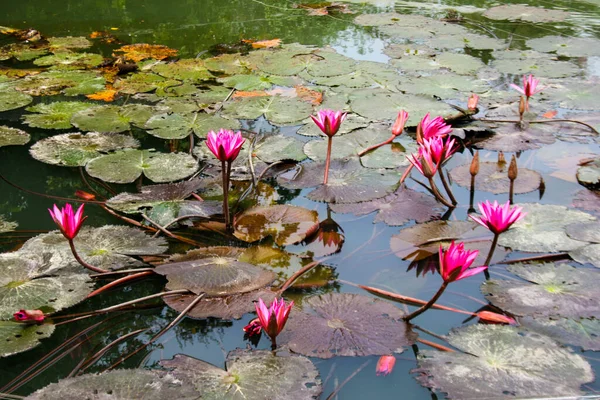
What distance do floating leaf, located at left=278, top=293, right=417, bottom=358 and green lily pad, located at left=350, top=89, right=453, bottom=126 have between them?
4.18ft

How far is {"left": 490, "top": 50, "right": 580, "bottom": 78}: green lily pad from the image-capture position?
316 centimetres

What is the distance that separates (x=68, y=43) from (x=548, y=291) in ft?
11.0

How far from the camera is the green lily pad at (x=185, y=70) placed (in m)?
3.19

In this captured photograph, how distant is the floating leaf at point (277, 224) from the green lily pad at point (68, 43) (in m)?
2.39

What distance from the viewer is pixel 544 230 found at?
176 cm

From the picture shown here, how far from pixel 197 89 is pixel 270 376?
2.09 meters

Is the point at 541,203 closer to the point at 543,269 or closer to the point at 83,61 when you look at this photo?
the point at 543,269

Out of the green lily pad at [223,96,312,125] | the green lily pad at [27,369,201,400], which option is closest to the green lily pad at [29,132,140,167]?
the green lily pad at [223,96,312,125]

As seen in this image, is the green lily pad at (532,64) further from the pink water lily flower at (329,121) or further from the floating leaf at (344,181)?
the pink water lily flower at (329,121)

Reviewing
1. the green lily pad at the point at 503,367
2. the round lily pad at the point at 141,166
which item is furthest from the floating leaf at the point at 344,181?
the green lily pad at the point at 503,367

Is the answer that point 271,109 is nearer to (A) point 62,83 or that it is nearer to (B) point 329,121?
(B) point 329,121

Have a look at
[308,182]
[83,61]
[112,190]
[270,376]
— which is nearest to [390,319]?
[270,376]

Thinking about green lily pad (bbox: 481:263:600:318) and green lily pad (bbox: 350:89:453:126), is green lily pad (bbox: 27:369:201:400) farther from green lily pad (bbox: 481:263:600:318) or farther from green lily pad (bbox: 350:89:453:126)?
green lily pad (bbox: 350:89:453:126)

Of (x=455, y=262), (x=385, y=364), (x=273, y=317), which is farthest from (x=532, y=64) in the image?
(x=273, y=317)
